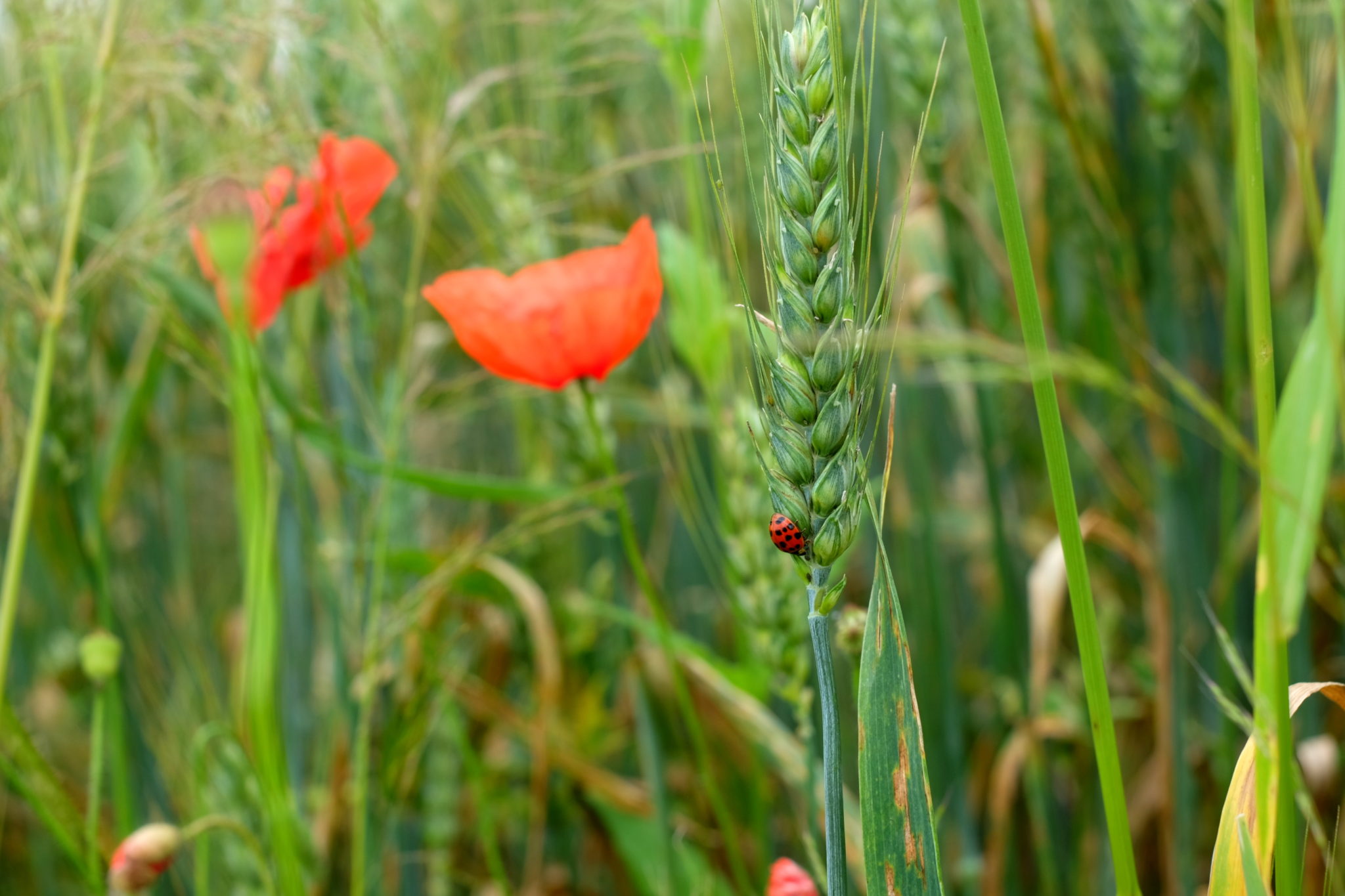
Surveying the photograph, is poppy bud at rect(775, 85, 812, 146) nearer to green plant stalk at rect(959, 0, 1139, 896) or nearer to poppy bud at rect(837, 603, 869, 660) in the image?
green plant stalk at rect(959, 0, 1139, 896)

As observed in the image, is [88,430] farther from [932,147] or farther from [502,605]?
[932,147]

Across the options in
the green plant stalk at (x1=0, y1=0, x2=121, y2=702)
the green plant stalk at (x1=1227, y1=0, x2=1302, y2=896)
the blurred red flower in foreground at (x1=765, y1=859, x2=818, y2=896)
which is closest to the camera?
the green plant stalk at (x1=1227, y1=0, x2=1302, y2=896)

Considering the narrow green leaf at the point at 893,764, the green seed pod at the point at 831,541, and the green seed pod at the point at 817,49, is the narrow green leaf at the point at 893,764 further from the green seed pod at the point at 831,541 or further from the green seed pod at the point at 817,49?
the green seed pod at the point at 817,49

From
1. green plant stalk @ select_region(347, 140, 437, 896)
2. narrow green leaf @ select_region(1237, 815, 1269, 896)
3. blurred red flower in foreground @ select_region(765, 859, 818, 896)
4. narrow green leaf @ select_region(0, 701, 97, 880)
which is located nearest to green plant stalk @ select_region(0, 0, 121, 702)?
narrow green leaf @ select_region(0, 701, 97, 880)

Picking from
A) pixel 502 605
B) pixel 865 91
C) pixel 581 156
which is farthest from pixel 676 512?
pixel 865 91

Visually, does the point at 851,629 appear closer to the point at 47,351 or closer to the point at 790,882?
the point at 790,882
